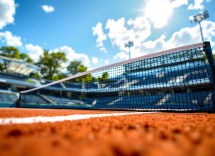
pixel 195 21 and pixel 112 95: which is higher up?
pixel 195 21

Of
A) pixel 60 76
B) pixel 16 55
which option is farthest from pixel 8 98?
pixel 60 76

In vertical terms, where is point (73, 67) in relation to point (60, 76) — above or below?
above

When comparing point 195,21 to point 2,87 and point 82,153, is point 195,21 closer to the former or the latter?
point 82,153

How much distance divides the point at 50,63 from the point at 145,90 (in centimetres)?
2563

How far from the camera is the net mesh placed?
4.95 m

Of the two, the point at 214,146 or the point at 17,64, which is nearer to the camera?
the point at 214,146

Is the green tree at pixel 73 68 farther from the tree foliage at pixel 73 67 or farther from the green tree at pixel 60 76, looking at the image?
the green tree at pixel 60 76

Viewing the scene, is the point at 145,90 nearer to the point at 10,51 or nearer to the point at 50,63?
the point at 50,63

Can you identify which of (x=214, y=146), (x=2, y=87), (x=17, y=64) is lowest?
(x=214, y=146)

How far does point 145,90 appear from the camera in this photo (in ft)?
55.8

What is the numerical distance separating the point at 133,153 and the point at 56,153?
25cm

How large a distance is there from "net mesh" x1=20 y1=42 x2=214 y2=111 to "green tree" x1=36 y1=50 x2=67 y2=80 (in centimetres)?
1306

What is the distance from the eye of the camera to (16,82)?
61.2ft

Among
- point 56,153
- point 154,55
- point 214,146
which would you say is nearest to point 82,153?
point 56,153
